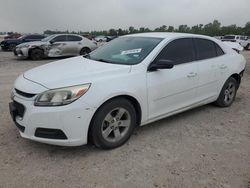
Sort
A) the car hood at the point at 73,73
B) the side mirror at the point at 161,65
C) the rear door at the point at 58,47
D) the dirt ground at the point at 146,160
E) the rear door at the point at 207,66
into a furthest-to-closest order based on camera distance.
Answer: the rear door at the point at 58,47 → the rear door at the point at 207,66 → the side mirror at the point at 161,65 → the car hood at the point at 73,73 → the dirt ground at the point at 146,160

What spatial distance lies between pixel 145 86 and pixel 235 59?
2.69 m

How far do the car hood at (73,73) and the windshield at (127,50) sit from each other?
0.24m

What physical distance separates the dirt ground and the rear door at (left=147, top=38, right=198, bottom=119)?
413 mm

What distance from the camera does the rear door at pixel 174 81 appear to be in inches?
154

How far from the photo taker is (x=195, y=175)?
3070mm

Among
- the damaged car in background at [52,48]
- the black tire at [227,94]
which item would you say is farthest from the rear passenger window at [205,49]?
the damaged car in background at [52,48]

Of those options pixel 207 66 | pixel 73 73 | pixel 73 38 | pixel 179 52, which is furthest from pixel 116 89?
pixel 73 38

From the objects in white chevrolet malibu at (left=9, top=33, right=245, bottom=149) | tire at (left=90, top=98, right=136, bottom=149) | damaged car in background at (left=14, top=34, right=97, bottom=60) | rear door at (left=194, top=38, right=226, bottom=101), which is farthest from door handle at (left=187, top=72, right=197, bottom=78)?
damaged car in background at (left=14, top=34, right=97, bottom=60)

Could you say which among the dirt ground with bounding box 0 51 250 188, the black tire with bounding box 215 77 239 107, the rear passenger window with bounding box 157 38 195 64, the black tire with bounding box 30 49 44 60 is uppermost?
the rear passenger window with bounding box 157 38 195 64

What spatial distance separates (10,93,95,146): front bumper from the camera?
10.2 ft

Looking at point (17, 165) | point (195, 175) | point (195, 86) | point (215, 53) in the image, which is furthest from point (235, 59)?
point (17, 165)

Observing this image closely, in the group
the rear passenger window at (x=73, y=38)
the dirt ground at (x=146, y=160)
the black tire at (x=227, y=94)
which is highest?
the rear passenger window at (x=73, y=38)

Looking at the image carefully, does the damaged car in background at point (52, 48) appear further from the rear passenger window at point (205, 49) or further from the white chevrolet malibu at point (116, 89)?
the rear passenger window at point (205, 49)

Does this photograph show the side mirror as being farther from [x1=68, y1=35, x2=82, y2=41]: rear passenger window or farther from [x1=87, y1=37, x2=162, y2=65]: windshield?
[x1=68, y1=35, x2=82, y2=41]: rear passenger window
